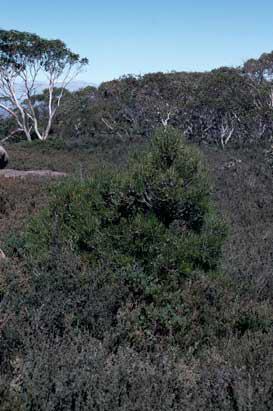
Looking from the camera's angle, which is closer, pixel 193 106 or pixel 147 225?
pixel 147 225

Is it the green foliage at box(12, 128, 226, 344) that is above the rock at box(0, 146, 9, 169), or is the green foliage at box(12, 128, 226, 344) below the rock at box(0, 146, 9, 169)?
above

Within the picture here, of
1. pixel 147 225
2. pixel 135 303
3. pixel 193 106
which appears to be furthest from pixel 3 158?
pixel 193 106

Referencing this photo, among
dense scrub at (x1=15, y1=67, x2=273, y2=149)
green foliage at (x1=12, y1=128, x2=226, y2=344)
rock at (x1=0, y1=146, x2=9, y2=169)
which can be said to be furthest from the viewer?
dense scrub at (x1=15, y1=67, x2=273, y2=149)

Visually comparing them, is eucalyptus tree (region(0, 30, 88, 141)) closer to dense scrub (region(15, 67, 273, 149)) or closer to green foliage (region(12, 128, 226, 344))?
dense scrub (region(15, 67, 273, 149))

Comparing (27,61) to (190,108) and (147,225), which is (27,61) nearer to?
(190,108)

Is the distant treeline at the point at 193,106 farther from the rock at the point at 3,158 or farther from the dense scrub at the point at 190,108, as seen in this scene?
the rock at the point at 3,158

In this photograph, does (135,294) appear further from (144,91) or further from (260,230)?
(144,91)

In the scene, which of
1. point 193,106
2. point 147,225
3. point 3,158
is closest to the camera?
point 147,225

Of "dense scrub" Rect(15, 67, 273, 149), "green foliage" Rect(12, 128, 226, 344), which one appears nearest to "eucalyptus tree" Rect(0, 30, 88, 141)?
"dense scrub" Rect(15, 67, 273, 149)

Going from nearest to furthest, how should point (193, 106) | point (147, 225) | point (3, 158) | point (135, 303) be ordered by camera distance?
1. point (135, 303)
2. point (147, 225)
3. point (3, 158)
4. point (193, 106)

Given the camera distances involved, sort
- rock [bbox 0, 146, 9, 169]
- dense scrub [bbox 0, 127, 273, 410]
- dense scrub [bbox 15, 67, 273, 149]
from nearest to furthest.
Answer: dense scrub [bbox 0, 127, 273, 410], rock [bbox 0, 146, 9, 169], dense scrub [bbox 15, 67, 273, 149]

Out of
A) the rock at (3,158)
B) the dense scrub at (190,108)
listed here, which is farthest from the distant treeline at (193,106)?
the rock at (3,158)

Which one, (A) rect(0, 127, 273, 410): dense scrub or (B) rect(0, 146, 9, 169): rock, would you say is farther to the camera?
(B) rect(0, 146, 9, 169): rock

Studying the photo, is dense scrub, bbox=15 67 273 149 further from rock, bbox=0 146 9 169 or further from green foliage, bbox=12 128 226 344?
green foliage, bbox=12 128 226 344
